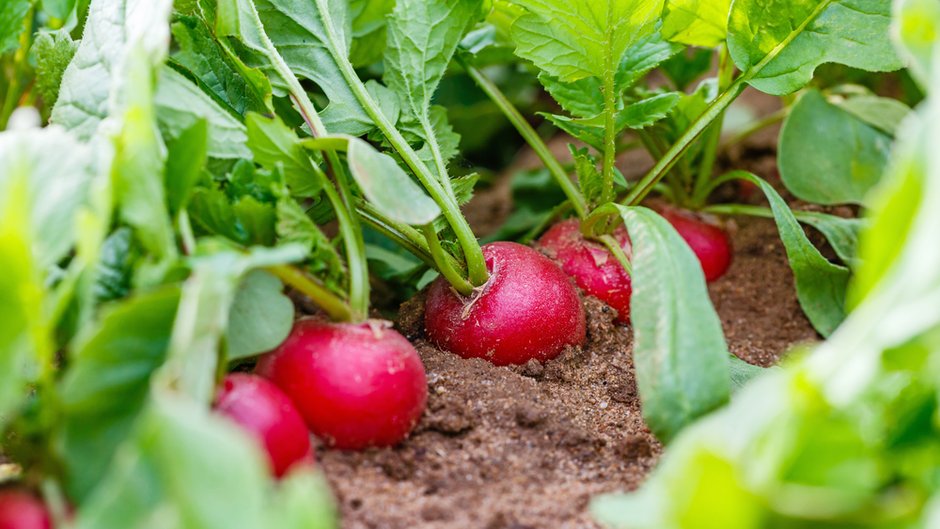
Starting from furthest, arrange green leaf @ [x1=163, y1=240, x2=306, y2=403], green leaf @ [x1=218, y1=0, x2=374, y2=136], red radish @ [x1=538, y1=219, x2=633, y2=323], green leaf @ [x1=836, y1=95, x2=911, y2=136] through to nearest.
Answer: green leaf @ [x1=836, y1=95, x2=911, y2=136] < red radish @ [x1=538, y1=219, x2=633, y2=323] < green leaf @ [x1=218, y1=0, x2=374, y2=136] < green leaf @ [x1=163, y1=240, x2=306, y2=403]

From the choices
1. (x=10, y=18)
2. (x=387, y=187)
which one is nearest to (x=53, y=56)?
(x=10, y=18)

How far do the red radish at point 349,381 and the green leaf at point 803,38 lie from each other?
642 mm

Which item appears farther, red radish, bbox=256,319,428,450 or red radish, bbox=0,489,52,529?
red radish, bbox=256,319,428,450

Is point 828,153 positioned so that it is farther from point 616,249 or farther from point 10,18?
point 10,18

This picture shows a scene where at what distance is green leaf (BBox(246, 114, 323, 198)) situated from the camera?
3.20ft

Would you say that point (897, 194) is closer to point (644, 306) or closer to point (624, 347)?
point (644, 306)

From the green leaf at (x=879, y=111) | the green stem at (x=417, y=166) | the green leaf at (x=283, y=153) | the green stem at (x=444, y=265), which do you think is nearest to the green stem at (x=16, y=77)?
the green stem at (x=417, y=166)

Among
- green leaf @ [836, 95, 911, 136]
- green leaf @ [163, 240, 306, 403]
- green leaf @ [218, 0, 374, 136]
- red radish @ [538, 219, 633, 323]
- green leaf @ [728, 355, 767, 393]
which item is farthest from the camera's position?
green leaf @ [836, 95, 911, 136]

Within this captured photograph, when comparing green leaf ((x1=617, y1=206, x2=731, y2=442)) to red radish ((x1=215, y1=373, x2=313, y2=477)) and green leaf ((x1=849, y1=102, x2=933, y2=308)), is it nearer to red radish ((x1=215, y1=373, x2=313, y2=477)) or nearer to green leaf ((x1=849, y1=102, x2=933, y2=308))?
green leaf ((x1=849, y1=102, x2=933, y2=308))

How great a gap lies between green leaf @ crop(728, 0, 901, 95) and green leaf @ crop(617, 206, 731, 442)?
0.40 meters

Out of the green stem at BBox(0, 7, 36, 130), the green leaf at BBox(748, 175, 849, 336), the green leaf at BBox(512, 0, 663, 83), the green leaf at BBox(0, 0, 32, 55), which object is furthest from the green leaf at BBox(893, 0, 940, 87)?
the green stem at BBox(0, 7, 36, 130)

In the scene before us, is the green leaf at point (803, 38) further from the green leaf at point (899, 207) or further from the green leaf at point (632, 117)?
the green leaf at point (899, 207)

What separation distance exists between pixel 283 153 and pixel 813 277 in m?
0.79

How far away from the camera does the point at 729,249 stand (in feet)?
5.11
